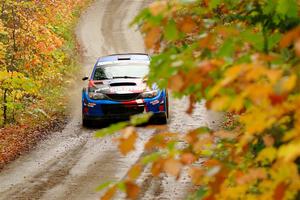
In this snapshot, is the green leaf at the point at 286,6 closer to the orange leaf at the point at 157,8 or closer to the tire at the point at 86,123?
the orange leaf at the point at 157,8

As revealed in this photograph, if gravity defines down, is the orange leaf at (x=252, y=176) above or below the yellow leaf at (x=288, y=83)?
below

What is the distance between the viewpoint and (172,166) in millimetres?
2695

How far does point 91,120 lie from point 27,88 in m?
1.85

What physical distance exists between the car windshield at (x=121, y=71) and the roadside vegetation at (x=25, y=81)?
1707mm

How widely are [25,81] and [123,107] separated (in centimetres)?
256

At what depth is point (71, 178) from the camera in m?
10.6

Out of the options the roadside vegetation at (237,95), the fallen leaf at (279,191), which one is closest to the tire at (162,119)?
the roadside vegetation at (237,95)

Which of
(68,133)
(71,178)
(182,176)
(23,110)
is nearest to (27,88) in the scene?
(68,133)

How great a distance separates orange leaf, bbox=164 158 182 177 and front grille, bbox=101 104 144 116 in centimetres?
1176

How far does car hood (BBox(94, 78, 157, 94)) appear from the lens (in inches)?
571

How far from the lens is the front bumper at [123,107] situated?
14461 mm

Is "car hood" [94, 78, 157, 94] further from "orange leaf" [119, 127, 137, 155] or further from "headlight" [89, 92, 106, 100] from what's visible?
"orange leaf" [119, 127, 137, 155]

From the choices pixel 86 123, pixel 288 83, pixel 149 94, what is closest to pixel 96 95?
pixel 86 123

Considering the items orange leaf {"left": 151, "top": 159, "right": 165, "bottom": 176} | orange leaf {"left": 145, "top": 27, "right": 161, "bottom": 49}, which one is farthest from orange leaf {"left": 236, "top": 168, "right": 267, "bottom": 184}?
orange leaf {"left": 145, "top": 27, "right": 161, "bottom": 49}
